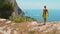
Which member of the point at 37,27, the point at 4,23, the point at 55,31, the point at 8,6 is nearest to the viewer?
the point at 55,31

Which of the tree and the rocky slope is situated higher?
the tree

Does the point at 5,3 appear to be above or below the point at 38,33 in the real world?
above

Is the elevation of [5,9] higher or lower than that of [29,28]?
higher

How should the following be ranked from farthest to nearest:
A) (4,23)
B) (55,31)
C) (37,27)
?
1. (4,23)
2. (37,27)
3. (55,31)

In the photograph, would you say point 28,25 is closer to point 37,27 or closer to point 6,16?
point 37,27

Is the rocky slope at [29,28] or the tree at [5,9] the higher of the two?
the tree at [5,9]

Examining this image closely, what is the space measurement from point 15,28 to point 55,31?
3230mm

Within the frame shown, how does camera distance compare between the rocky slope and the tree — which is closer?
the rocky slope

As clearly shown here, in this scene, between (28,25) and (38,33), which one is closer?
(38,33)

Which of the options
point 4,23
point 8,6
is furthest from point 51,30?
point 8,6

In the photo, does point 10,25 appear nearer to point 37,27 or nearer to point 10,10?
point 37,27

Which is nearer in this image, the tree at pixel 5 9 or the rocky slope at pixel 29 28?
the rocky slope at pixel 29 28

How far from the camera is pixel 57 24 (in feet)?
69.1

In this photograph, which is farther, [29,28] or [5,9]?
[5,9]
